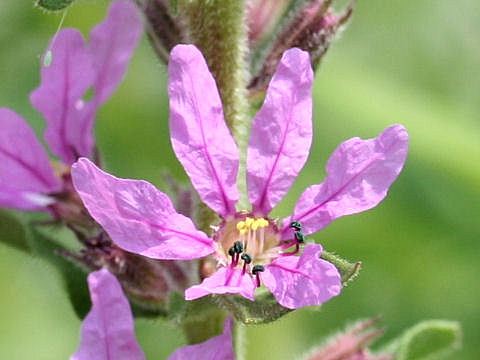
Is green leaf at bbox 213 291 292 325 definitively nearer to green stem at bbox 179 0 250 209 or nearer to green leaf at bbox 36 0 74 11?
green stem at bbox 179 0 250 209

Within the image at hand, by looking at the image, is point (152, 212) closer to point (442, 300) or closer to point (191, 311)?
point (191, 311)

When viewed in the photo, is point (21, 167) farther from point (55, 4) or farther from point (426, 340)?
point (426, 340)

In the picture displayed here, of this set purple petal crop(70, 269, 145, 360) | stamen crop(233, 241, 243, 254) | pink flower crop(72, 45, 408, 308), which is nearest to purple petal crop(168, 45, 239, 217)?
pink flower crop(72, 45, 408, 308)

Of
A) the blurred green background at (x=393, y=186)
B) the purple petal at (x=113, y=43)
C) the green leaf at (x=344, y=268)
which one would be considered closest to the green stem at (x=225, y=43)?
the purple petal at (x=113, y=43)

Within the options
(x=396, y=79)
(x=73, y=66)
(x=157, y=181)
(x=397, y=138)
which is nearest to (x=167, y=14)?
(x=73, y=66)

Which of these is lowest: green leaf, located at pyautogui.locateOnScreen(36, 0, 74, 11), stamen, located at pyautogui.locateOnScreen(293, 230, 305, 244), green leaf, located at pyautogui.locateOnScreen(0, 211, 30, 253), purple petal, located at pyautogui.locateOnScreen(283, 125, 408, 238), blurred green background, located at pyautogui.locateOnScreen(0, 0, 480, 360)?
blurred green background, located at pyautogui.locateOnScreen(0, 0, 480, 360)

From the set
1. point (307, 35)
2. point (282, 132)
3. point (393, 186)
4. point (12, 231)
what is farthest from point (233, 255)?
point (393, 186)
